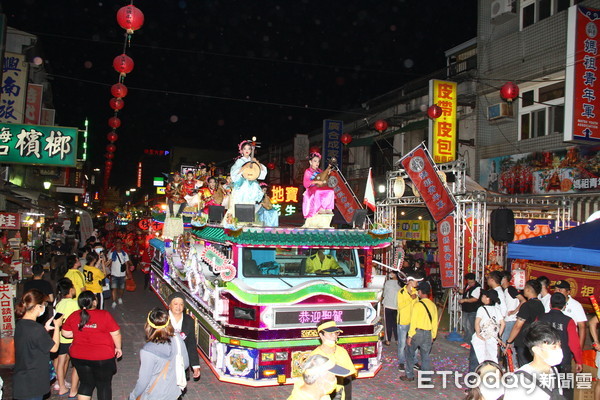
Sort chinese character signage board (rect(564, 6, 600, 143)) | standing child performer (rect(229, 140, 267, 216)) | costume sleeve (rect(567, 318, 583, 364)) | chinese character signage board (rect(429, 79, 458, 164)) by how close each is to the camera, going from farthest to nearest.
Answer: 1. chinese character signage board (rect(429, 79, 458, 164))
2. chinese character signage board (rect(564, 6, 600, 143))
3. standing child performer (rect(229, 140, 267, 216))
4. costume sleeve (rect(567, 318, 583, 364))

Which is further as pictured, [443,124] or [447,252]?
[443,124]

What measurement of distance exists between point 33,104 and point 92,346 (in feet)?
54.3

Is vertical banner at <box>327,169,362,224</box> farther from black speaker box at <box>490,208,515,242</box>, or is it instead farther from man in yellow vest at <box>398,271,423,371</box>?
man in yellow vest at <box>398,271,423,371</box>

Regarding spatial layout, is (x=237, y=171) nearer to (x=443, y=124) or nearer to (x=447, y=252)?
(x=447, y=252)

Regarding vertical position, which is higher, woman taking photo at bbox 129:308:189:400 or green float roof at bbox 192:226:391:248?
green float roof at bbox 192:226:391:248

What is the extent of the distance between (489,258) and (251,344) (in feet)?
31.9

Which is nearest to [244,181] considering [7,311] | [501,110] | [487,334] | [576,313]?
[7,311]

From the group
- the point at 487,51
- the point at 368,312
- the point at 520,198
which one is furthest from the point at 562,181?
the point at 368,312

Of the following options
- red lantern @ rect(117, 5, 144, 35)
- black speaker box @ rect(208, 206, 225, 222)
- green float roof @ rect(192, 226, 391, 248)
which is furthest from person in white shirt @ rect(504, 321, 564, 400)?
red lantern @ rect(117, 5, 144, 35)

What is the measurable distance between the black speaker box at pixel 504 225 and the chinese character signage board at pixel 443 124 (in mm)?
4672

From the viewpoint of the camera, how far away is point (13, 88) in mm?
16141

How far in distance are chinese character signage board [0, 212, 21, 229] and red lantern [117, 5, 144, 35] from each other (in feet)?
29.8

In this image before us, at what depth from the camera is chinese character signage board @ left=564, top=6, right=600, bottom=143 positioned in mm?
12016

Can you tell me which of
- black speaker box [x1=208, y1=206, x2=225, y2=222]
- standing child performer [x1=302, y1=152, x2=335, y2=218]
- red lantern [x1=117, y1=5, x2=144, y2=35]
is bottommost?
black speaker box [x1=208, y1=206, x2=225, y2=222]
